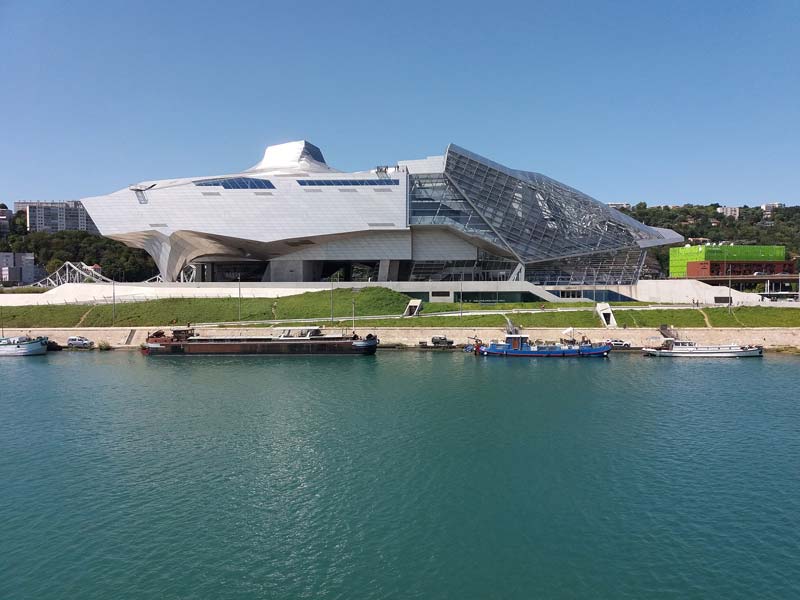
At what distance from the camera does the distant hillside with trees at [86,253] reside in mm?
134250

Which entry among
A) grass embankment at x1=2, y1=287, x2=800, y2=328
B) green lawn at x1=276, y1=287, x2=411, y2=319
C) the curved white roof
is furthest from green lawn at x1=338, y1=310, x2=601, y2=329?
the curved white roof

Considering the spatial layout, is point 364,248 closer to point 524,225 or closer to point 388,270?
point 388,270

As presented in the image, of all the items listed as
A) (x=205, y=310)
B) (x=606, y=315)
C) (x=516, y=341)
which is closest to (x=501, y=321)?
(x=516, y=341)

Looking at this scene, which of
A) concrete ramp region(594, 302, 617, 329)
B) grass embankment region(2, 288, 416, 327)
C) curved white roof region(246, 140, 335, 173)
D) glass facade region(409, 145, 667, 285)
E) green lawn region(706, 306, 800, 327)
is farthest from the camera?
curved white roof region(246, 140, 335, 173)

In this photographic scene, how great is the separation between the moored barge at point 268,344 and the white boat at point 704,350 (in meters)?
27.5

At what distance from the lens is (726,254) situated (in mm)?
89375

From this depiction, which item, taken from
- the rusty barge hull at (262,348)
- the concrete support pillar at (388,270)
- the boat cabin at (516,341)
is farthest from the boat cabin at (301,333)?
the concrete support pillar at (388,270)

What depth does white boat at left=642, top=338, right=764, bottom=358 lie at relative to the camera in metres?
52.9

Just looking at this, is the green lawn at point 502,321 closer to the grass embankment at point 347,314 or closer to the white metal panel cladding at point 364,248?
the grass embankment at point 347,314

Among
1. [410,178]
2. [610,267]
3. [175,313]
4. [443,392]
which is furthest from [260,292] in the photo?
[610,267]

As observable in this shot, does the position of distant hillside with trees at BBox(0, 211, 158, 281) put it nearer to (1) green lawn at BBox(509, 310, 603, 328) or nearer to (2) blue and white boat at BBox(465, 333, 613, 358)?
(1) green lawn at BBox(509, 310, 603, 328)

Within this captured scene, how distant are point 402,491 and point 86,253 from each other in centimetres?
14650

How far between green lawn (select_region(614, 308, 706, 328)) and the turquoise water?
68.2ft

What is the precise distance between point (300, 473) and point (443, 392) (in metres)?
16.1
